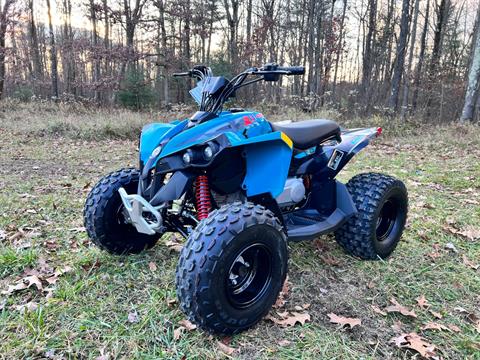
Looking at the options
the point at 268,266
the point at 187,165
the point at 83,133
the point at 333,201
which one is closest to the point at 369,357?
the point at 268,266

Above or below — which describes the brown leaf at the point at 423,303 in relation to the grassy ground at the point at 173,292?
below

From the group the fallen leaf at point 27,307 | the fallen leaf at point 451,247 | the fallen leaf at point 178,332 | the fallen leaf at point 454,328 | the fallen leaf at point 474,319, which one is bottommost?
the fallen leaf at point 474,319

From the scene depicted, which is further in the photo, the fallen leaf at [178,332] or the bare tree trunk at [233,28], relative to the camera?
the bare tree trunk at [233,28]

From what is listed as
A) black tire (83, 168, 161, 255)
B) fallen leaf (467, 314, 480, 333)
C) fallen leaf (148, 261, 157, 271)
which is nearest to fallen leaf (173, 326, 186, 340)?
fallen leaf (148, 261, 157, 271)

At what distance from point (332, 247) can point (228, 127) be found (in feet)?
5.72

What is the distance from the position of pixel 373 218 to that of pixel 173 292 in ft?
5.52

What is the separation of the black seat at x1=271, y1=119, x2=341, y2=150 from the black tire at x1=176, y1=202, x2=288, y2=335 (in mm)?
751

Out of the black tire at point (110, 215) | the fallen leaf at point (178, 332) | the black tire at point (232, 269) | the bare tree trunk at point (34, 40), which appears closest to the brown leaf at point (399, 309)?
the black tire at point (232, 269)

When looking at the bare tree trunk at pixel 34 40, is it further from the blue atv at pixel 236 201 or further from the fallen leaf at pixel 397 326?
the fallen leaf at pixel 397 326

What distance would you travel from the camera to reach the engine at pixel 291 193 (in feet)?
9.77

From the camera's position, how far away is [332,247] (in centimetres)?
359

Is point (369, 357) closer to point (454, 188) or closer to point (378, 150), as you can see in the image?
point (454, 188)

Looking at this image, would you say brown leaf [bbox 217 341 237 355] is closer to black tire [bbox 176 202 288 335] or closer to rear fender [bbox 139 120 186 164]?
black tire [bbox 176 202 288 335]

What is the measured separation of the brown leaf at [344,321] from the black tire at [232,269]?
1.43ft
